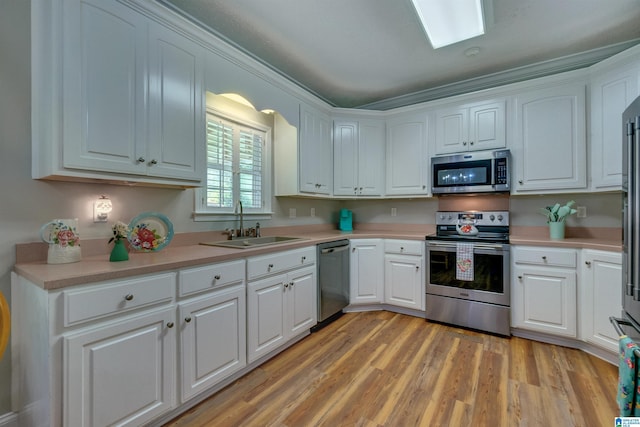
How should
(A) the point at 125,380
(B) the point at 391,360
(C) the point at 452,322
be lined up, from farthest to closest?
(C) the point at 452,322
(B) the point at 391,360
(A) the point at 125,380

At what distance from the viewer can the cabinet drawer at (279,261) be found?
2.00 m

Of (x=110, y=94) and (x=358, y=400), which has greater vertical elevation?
(x=110, y=94)

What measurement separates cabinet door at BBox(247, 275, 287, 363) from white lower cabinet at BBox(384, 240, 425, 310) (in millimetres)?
1366

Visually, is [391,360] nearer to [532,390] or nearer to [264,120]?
[532,390]

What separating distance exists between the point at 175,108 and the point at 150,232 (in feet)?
2.66

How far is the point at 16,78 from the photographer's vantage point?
4.81 ft

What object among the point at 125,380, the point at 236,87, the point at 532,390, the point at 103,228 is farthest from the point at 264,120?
the point at 532,390

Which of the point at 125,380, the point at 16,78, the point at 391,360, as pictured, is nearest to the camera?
the point at 125,380

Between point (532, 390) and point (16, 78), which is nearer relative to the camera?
point (16, 78)

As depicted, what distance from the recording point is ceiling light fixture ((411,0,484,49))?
1.93 m

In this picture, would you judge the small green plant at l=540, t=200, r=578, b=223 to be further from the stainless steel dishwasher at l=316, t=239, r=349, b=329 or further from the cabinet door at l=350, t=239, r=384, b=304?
the stainless steel dishwasher at l=316, t=239, r=349, b=329

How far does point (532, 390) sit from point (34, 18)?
11.8ft

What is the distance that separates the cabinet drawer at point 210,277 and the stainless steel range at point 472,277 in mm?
1958

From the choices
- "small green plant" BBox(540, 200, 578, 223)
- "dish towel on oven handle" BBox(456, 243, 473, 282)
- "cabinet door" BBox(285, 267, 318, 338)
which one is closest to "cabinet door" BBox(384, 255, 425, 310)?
"dish towel on oven handle" BBox(456, 243, 473, 282)
